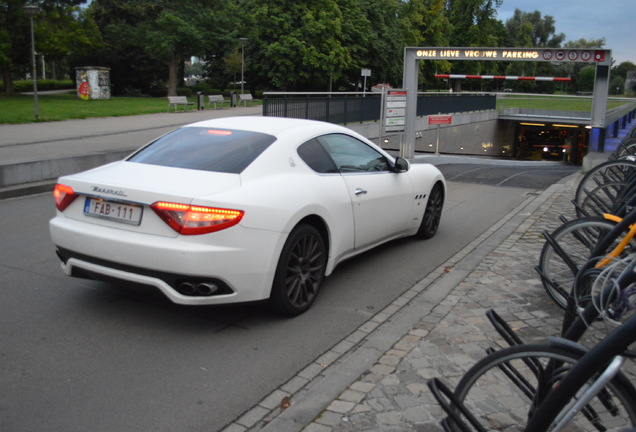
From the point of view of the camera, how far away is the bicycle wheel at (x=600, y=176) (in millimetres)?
7645

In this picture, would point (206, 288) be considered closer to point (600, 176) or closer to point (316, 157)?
point (316, 157)

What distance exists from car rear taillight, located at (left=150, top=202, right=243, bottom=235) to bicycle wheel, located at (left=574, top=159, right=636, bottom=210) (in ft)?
16.2

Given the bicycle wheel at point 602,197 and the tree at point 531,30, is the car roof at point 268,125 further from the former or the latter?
the tree at point 531,30

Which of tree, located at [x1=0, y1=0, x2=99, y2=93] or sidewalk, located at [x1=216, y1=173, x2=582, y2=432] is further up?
tree, located at [x1=0, y1=0, x2=99, y2=93]

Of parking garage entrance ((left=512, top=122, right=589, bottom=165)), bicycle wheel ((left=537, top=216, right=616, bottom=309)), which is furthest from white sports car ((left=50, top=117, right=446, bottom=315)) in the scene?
parking garage entrance ((left=512, top=122, right=589, bottom=165))

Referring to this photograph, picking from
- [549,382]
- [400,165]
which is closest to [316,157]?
[400,165]

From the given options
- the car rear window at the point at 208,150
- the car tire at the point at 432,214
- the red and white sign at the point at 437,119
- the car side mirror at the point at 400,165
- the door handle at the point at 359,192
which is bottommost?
the car tire at the point at 432,214

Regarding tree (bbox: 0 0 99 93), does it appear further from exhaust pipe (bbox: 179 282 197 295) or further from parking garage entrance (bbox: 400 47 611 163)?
exhaust pipe (bbox: 179 282 197 295)

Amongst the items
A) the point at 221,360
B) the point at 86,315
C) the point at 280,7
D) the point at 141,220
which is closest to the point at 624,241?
the point at 221,360

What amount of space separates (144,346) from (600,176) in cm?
625

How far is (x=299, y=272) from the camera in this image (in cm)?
504

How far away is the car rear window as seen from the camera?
5.05m

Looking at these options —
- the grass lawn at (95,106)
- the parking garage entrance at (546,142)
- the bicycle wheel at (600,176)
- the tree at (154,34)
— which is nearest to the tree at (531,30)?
the parking garage entrance at (546,142)

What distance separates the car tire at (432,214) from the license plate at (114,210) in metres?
4.10
